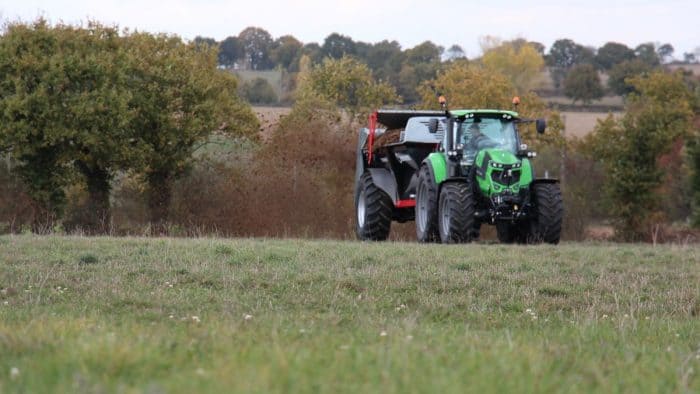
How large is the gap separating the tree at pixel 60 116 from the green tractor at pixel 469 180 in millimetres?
10964

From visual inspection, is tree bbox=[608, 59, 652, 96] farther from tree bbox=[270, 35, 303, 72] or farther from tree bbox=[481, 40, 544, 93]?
tree bbox=[270, 35, 303, 72]

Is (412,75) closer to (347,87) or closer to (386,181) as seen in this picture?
(347,87)

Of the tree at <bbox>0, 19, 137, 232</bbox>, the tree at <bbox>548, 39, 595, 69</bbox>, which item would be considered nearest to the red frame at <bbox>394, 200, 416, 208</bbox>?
the tree at <bbox>0, 19, 137, 232</bbox>

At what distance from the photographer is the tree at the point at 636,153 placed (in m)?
41.3

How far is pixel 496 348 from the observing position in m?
5.18

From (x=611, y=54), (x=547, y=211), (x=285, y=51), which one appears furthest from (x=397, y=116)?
(x=611, y=54)

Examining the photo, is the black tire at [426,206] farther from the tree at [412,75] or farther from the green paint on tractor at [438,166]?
the tree at [412,75]

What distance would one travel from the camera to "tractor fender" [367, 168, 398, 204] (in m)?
21.3

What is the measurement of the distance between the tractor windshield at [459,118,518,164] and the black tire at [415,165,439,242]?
0.83 metres

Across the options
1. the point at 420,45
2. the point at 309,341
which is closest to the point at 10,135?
the point at 309,341

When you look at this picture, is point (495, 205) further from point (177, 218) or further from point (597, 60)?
point (597, 60)

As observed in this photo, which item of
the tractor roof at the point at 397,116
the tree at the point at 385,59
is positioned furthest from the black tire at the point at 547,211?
the tree at the point at 385,59

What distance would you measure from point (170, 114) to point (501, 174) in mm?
17437

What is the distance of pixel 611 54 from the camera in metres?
119
